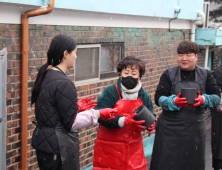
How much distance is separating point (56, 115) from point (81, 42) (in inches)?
97.9

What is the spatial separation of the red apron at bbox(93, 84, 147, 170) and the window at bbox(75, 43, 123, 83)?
5.76ft

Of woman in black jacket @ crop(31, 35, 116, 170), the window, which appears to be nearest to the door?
woman in black jacket @ crop(31, 35, 116, 170)

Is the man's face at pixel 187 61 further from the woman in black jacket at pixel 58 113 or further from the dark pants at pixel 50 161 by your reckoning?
the dark pants at pixel 50 161

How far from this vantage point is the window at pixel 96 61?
548 cm

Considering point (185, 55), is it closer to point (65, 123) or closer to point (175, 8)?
point (65, 123)

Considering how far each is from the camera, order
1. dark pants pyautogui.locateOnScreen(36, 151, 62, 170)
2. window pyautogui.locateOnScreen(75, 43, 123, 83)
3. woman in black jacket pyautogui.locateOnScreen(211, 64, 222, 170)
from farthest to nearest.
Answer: woman in black jacket pyautogui.locateOnScreen(211, 64, 222, 170) → window pyautogui.locateOnScreen(75, 43, 123, 83) → dark pants pyautogui.locateOnScreen(36, 151, 62, 170)

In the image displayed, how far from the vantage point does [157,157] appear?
4.57 metres

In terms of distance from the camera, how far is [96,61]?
19.2ft

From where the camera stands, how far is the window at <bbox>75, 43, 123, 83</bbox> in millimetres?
5480

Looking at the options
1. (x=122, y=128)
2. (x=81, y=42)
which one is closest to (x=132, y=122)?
(x=122, y=128)

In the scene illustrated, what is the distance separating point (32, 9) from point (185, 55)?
1.90 metres

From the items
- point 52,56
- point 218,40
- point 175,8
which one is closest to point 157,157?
point 52,56

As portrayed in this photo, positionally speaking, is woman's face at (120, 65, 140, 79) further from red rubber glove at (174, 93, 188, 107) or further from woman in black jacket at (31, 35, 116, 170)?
woman in black jacket at (31, 35, 116, 170)

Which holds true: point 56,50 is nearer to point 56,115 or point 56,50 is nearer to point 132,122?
point 56,115
